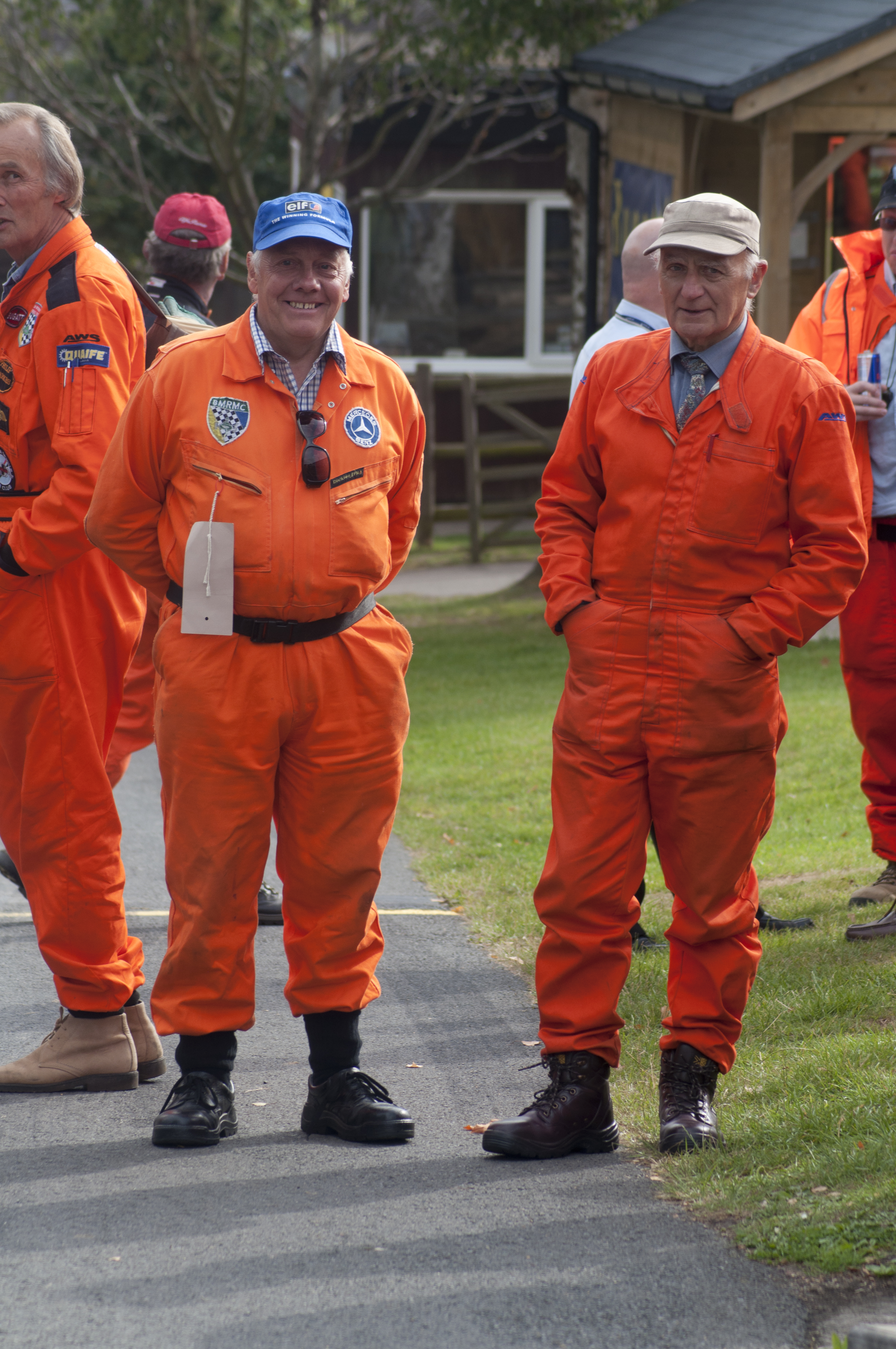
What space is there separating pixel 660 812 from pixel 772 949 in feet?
5.88

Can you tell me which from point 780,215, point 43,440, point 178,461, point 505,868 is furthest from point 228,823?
point 780,215

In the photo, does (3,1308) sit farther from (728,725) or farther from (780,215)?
(780,215)

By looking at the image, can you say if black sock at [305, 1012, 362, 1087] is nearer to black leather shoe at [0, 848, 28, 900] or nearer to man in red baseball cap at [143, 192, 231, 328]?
black leather shoe at [0, 848, 28, 900]

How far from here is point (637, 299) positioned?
18.5 ft

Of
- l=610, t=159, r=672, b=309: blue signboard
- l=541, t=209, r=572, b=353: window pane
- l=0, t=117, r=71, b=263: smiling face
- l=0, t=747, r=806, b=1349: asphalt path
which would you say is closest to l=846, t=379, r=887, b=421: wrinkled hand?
l=0, t=747, r=806, b=1349: asphalt path

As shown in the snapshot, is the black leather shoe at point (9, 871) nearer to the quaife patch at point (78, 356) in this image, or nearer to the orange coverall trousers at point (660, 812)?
the quaife patch at point (78, 356)

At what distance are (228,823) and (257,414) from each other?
0.97 metres

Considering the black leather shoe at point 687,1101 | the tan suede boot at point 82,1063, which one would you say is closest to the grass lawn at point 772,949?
the black leather shoe at point 687,1101

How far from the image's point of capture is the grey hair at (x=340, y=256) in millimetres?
3945

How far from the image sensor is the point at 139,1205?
12.2 feet

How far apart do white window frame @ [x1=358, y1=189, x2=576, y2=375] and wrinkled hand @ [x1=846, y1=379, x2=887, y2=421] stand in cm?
1419

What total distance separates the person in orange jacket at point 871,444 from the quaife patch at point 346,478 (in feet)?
7.18

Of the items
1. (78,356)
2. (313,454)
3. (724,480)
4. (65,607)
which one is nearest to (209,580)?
(313,454)

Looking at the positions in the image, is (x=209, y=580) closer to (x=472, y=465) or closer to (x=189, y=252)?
(x=189, y=252)
